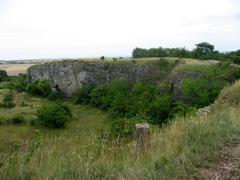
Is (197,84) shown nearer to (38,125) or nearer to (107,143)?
(38,125)

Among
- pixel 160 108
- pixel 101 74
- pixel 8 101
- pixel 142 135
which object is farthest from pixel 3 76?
pixel 142 135

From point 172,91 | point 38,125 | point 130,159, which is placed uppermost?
point 130,159

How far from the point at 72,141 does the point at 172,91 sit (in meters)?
55.7

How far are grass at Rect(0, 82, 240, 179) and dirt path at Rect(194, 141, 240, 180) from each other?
0.11 m

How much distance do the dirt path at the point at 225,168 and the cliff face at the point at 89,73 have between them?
191 feet

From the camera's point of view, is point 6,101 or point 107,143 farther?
point 6,101

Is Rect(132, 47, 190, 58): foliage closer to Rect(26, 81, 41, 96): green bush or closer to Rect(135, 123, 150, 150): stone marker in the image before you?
Rect(26, 81, 41, 96): green bush

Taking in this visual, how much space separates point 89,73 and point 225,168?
71.5m

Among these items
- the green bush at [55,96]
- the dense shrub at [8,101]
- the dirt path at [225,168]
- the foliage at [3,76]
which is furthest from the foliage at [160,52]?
the dirt path at [225,168]

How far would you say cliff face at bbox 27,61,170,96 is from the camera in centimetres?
6599

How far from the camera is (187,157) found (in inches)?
176

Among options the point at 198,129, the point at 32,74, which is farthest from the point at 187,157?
the point at 32,74

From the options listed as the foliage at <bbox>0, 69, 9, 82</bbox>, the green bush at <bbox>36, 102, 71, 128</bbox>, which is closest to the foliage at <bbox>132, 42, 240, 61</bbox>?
the green bush at <bbox>36, 102, 71, 128</bbox>

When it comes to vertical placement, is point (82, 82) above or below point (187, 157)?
below
